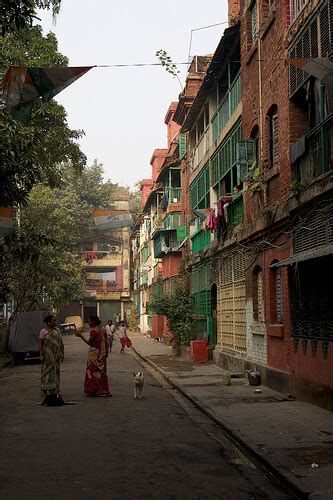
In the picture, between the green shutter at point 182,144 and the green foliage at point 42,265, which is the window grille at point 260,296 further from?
the green shutter at point 182,144

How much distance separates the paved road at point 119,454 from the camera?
639cm

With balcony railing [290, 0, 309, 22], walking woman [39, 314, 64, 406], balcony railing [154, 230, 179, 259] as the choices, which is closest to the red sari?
walking woman [39, 314, 64, 406]

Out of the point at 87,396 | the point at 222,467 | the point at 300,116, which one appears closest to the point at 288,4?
the point at 300,116

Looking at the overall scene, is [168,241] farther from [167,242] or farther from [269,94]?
[269,94]

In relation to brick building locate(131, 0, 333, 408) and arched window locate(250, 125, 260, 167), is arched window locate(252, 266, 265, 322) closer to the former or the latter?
brick building locate(131, 0, 333, 408)

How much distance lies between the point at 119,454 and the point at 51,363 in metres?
5.40

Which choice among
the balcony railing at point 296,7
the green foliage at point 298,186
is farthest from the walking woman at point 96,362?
the balcony railing at point 296,7

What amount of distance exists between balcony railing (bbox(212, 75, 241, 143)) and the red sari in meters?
8.44

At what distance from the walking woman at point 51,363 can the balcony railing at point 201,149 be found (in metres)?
12.9

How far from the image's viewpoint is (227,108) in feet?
68.2

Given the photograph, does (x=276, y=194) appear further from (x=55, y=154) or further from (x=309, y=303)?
(x=55, y=154)

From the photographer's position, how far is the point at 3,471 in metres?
7.10

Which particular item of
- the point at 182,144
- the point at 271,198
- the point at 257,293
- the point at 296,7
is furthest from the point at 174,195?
the point at 296,7

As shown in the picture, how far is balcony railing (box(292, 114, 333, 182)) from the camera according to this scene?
11.3 meters
